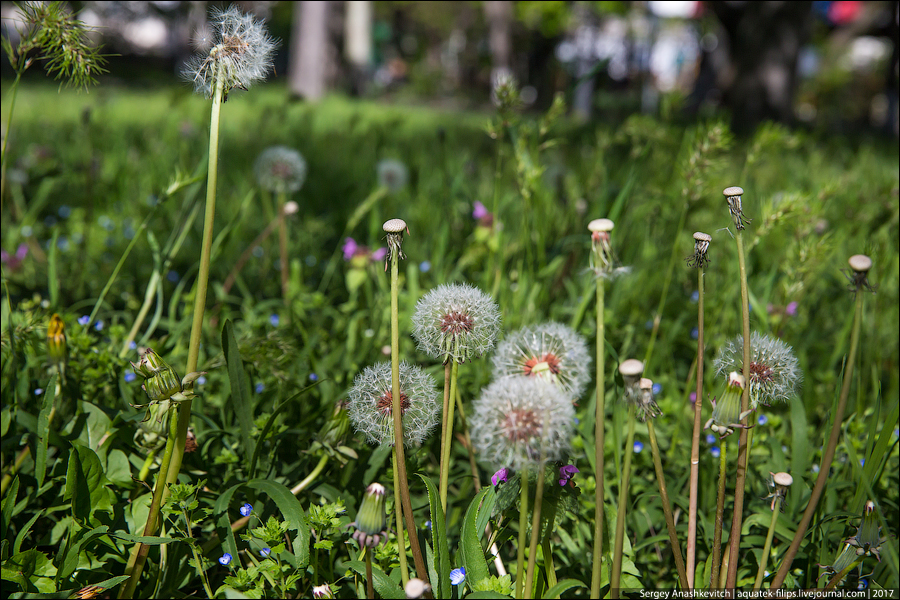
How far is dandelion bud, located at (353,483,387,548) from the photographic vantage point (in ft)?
2.39

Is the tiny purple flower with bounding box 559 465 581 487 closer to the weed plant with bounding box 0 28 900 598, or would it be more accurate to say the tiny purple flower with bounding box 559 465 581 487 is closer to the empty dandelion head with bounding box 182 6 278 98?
the weed plant with bounding box 0 28 900 598

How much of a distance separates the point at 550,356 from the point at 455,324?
0.13 m

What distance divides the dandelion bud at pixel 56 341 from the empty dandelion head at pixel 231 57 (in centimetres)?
48

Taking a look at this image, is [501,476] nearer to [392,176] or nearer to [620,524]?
[620,524]

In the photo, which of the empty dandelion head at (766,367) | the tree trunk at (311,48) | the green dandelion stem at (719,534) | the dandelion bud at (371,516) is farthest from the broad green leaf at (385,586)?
the tree trunk at (311,48)

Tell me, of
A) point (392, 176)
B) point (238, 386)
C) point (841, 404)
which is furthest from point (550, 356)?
point (392, 176)

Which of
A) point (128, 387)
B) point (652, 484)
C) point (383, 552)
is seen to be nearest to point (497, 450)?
point (383, 552)

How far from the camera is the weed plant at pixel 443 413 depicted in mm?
857

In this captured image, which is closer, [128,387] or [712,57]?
[128,387]

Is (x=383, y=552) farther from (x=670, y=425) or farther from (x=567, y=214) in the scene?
(x=567, y=214)

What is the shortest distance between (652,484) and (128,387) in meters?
1.15

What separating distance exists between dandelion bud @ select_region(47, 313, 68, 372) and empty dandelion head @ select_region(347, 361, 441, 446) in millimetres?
526

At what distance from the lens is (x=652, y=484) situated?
4.41 ft

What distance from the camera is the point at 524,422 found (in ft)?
2.22
